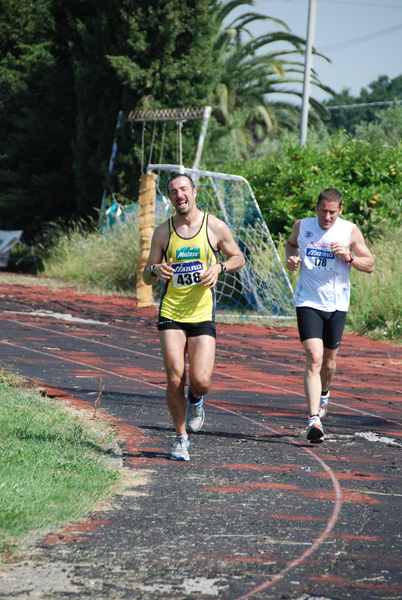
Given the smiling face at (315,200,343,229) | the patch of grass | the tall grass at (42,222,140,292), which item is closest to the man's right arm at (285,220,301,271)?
the smiling face at (315,200,343,229)

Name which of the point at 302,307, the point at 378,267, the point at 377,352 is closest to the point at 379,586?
the point at 302,307

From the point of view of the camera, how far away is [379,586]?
377cm

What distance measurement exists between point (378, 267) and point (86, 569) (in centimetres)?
1227

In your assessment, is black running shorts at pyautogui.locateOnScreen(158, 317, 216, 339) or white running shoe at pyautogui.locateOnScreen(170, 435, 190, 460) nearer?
white running shoe at pyautogui.locateOnScreen(170, 435, 190, 460)

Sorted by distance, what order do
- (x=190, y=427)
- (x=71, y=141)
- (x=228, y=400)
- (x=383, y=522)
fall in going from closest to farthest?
(x=383, y=522) → (x=190, y=427) → (x=228, y=400) → (x=71, y=141)

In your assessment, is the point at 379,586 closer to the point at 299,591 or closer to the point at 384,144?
the point at 299,591

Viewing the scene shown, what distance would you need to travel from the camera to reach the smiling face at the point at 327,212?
6.94 m

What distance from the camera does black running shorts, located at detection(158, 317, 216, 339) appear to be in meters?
6.05

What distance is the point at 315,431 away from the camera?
650 centimetres

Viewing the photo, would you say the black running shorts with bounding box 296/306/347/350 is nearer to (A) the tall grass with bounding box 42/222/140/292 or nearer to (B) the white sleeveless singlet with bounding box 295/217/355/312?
(B) the white sleeveless singlet with bounding box 295/217/355/312

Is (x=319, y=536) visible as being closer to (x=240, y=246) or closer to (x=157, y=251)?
(x=157, y=251)

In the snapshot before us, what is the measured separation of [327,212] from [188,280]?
1540 mm

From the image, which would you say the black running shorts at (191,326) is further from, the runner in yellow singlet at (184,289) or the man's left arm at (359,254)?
the man's left arm at (359,254)

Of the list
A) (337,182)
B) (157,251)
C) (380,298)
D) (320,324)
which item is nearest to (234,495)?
(157,251)
